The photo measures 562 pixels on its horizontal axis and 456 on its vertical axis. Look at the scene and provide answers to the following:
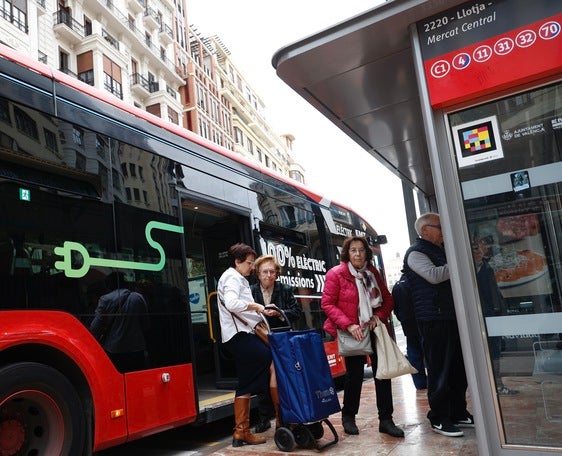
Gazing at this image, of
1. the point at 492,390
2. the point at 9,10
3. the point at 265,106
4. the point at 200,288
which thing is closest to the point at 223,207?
the point at 200,288

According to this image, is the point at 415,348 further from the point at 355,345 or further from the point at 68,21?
the point at 68,21

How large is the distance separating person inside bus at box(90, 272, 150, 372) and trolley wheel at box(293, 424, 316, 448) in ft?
4.37

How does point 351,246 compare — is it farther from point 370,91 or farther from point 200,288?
point 200,288

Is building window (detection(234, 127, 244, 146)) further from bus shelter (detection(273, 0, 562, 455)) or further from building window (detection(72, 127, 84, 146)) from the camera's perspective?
bus shelter (detection(273, 0, 562, 455))

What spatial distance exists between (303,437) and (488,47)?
3071 mm

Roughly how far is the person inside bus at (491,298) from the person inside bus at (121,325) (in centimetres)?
259

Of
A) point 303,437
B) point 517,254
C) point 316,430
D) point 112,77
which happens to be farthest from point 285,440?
point 112,77

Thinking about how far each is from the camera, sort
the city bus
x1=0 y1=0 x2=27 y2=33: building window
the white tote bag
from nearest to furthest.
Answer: the city bus
the white tote bag
x1=0 y1=0 x2=27 y2=33: building window

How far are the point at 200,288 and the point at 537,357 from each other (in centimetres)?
451

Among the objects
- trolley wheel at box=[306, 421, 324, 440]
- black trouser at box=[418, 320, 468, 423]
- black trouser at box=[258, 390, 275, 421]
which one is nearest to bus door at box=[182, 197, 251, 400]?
black trouser at box=[258, 390, 275, 421]

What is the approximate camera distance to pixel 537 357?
9.30 feet

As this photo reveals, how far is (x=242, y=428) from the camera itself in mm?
4266

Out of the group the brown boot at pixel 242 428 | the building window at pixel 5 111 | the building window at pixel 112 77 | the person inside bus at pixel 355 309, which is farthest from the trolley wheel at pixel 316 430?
the building window at pixel 112 77

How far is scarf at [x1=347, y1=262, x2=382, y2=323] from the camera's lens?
4.20 meters
